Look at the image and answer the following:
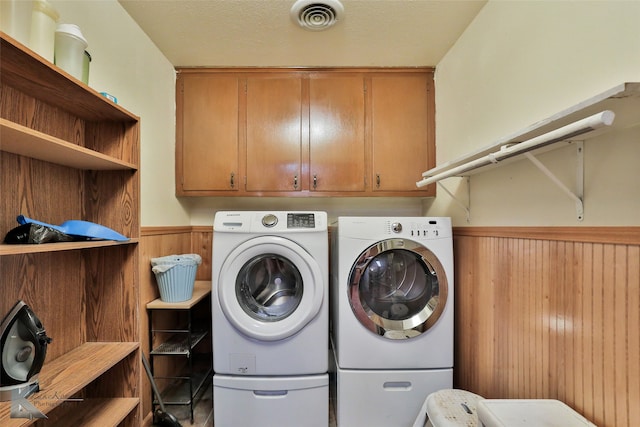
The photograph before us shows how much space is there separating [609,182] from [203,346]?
2.64 metres

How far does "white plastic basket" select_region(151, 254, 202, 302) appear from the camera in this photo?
5.25 ft

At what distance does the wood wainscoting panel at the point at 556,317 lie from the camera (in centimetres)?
86

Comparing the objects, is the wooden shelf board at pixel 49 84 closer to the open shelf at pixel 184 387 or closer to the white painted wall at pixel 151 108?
the white painted wall at pixel 151 108

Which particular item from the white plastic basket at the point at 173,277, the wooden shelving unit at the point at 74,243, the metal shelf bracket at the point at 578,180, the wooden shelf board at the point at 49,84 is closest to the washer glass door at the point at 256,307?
the white plastic basket at the point at 173,277

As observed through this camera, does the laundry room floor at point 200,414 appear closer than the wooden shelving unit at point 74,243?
No

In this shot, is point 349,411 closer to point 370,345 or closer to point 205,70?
point 370,345

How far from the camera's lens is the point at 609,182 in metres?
0.90

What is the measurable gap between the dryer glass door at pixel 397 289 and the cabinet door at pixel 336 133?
0.71 metres

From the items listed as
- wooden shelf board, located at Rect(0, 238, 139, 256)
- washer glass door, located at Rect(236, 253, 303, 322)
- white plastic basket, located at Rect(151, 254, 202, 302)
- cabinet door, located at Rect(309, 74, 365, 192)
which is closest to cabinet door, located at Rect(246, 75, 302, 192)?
cabinet door, located at Rect(309, 74, 365, 192)

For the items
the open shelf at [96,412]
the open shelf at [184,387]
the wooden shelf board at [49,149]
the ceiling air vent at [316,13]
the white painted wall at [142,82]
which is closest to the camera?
the wooden shelf board at [49,149]

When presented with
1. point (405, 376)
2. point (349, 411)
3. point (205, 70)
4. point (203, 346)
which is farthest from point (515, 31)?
A: point (203, 346)

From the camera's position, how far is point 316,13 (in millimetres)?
1558

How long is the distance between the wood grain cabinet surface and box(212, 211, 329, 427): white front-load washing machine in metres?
0.63

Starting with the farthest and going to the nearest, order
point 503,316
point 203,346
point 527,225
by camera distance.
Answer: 1. point 203,346
2. point 503,316
3. point 527,225
